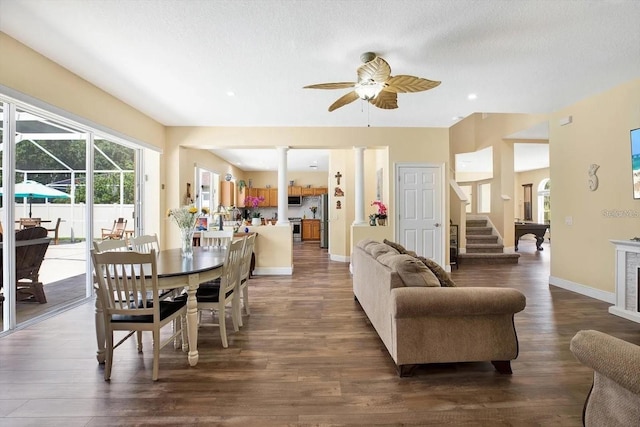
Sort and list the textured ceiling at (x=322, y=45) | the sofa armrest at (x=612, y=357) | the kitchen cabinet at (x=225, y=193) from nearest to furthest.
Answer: the sofa armrest at (x=612, y=357)
the textured ceiling at (x=322, y=45)
the kitchen cabinet at (x=225, y=193)

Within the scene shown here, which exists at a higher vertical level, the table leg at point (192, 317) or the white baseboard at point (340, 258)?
the table leg at point (192, 317)

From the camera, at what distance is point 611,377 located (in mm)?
1087

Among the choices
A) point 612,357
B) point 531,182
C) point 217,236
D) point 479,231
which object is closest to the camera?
point 612,357

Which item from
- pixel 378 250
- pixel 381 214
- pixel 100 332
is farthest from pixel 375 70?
pixel 381 214

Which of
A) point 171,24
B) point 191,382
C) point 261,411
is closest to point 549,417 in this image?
point 261,411

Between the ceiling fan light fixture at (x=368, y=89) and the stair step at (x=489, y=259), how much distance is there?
5.16 meters

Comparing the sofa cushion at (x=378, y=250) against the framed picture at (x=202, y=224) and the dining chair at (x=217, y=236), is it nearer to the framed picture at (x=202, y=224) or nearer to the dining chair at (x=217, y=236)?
the dining chair at (x=217, y=236)

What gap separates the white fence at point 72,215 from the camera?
3.37 meters

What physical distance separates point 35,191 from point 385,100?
402 centimetres

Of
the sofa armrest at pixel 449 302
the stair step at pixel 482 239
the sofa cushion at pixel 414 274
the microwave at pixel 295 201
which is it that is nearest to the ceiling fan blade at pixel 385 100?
the sofa cushion at pixel 414 274

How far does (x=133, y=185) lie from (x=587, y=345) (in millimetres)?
5788

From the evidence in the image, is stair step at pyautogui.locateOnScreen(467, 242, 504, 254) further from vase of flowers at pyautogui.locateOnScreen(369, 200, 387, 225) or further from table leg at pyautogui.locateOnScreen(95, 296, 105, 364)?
table leg at pyautogui.locateOnScreen(95, 296, 105, 364)

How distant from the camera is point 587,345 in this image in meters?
1.17

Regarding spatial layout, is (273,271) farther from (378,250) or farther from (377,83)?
(377,83)
